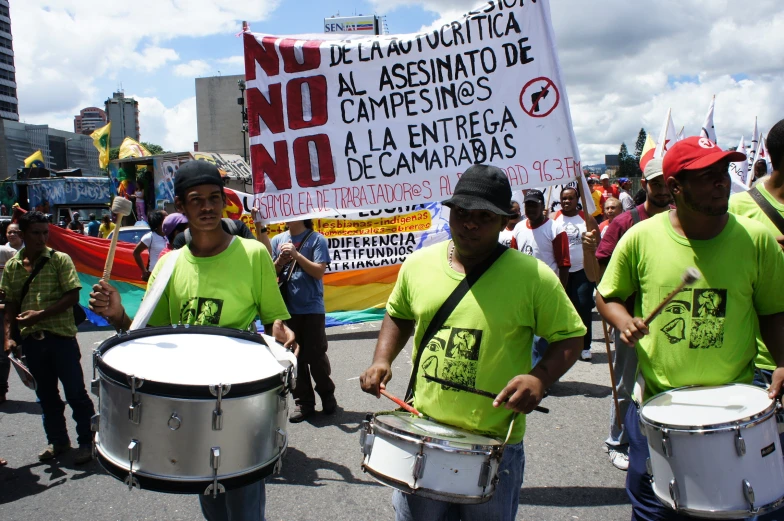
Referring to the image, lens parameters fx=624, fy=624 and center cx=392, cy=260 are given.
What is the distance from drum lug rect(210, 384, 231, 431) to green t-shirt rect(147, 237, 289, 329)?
68 cm

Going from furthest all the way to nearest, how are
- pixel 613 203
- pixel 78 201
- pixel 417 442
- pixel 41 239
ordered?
pixel 78 201
pixel 613 203
pixel 41 239
pixel 417 442

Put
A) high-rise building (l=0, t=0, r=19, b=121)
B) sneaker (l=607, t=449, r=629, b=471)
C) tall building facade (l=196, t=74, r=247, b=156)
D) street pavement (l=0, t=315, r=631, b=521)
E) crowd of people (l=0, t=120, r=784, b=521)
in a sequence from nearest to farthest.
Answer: crowd of people (l=0, t=120, r=784, b=521)
street pavement (l=0, t=315, r=631, b=521)
sneaker (l=607, t=449, r=629, b=471)
tall building facade (l=196, t=74, r=247, b=156)
high-rise building (l=0, t=0, r=19, b=121)

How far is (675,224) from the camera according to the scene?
2.59 m

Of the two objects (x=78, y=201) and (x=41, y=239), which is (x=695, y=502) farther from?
(x=78, y=201)

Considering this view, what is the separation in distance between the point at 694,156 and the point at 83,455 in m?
4.64

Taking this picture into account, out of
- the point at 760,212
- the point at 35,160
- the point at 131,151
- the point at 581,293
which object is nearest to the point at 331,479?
the point at 760,212

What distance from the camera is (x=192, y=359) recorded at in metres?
2.50

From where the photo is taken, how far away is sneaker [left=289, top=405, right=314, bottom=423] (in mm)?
5531

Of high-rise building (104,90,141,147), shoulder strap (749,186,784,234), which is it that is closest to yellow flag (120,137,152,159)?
shoulder strap (749,186,784,234)

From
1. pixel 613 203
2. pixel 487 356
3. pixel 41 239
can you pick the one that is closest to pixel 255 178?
pixel 41 239

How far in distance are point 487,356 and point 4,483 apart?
4066 millimetres

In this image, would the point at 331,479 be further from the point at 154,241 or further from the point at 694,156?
the point at 154,241

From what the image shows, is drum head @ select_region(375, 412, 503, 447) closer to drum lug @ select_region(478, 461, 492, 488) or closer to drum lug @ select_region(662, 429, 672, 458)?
drum lug @ select_region(478, 461, 492, 488)

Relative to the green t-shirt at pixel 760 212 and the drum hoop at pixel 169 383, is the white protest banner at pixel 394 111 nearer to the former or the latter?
the green t-shirt at pixel 760 212
